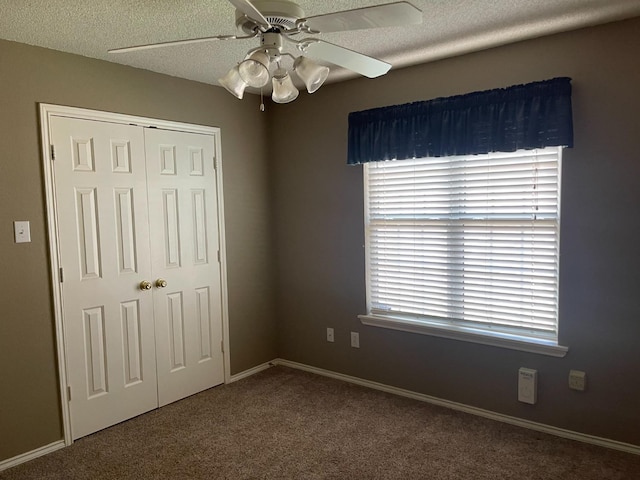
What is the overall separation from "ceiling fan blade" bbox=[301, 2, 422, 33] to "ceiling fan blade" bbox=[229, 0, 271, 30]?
0.49 feet

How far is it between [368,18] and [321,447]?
230 centimetres

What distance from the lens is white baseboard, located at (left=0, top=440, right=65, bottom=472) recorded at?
2.64 m

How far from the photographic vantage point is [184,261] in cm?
348

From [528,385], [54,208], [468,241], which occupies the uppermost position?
[54,208]

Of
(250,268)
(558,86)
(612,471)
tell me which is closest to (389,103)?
(558,86)

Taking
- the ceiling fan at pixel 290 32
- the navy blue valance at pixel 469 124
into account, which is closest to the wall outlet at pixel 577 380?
the navy blue valance at pixel 469 124

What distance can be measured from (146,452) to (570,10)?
3.33 metres

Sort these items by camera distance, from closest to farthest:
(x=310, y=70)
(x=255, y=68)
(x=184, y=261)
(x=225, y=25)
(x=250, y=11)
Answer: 1. (x=250, y=11)
2. (x=255, y=68)
3. (x=310, y=70)
4. (x=225, y=25)
5. (x=184, y=261)

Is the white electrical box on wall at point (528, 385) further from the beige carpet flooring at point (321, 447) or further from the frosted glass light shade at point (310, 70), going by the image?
the frosted glass light shade at point (310, 70)

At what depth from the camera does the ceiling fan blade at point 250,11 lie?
4.84ft

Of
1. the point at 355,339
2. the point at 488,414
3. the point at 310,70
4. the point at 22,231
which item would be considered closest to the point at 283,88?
the point at 310,70

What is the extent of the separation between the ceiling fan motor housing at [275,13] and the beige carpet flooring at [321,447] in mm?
2197

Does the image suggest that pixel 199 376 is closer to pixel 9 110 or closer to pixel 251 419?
pixel 251 419

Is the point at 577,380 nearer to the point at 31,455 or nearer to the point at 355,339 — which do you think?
the point at 355,339
